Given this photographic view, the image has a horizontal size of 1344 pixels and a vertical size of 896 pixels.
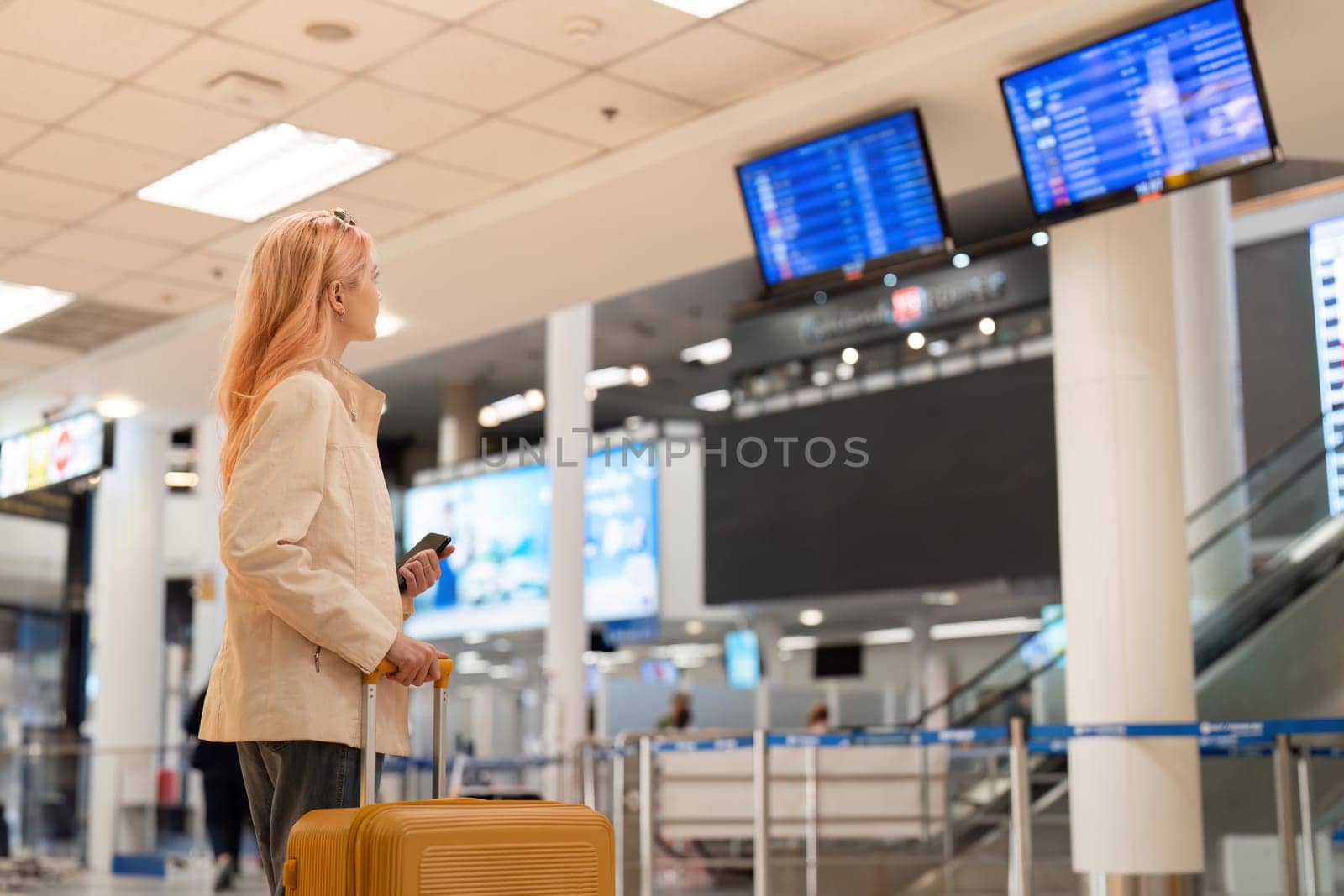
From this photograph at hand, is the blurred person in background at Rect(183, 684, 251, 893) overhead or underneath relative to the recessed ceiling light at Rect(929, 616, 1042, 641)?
underneath

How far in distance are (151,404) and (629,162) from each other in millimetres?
6678

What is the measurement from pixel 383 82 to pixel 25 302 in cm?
484

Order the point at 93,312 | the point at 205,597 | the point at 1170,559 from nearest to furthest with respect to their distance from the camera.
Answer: the point at 1170,559 → the point at 93,312 → the point at 205,597

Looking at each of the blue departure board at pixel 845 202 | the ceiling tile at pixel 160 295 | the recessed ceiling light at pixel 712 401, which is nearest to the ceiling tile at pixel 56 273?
the ceiling tile at pixel 160 295

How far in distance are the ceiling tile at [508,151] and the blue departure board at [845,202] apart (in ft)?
3.23

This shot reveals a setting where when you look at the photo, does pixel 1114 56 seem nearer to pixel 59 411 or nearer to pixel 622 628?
pixel 59 411

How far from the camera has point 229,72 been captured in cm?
689

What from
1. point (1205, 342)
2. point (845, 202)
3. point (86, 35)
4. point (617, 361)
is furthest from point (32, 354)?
point (617, 361)

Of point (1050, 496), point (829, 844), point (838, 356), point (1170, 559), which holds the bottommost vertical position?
point (829, 844)

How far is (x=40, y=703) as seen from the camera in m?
15.3

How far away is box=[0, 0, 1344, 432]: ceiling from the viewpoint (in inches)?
252

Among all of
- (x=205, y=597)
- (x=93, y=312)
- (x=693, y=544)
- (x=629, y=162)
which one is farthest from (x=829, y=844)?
(x=693, y=544)

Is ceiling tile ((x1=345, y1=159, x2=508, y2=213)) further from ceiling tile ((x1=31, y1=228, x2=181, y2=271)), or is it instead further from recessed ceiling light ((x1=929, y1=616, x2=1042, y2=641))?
recessed ceiling light ((x1=929, y1=616, x2=1042, y2=641))

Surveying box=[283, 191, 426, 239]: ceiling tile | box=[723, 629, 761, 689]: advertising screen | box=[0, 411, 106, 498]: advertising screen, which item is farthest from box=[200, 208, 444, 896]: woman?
box=[723, 629, 761, 689]: advertising screen
